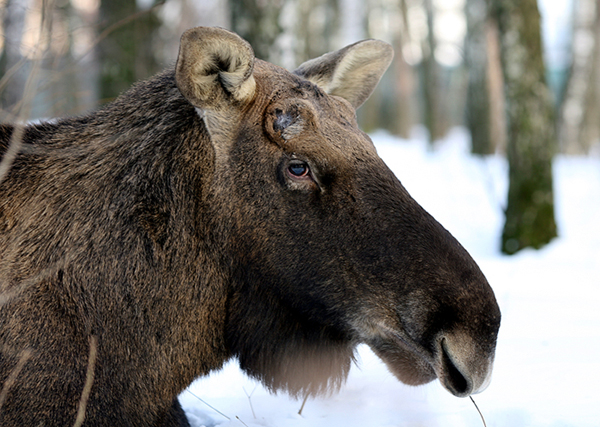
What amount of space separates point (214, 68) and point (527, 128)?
526 centimetres

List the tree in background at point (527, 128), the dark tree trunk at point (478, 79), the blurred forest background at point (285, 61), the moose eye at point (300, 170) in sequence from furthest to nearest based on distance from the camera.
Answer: the dark tree trunk at point (478, 79)
the tree in background at point (527, 128)
the blurred forest background at point (285, 61)
the moose eye at point (300, 170)

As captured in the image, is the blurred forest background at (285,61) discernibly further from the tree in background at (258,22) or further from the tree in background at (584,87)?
the tree in background at (584,87)

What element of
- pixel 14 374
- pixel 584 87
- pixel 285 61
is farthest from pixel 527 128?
pixel 584 87

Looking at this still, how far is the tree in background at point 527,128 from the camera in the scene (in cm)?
678

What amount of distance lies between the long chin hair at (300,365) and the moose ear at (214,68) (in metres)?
1.18

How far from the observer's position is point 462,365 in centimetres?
222

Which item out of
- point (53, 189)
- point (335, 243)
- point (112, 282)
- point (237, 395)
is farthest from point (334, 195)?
point (237, 395)

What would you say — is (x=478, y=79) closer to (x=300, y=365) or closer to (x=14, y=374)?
(x=300, y=365)

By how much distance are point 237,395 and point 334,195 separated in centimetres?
192

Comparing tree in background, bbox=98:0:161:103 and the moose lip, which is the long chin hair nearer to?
the moose lip

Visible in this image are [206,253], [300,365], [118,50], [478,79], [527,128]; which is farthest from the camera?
[478,79]

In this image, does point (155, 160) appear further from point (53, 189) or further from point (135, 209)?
point (53, 189)

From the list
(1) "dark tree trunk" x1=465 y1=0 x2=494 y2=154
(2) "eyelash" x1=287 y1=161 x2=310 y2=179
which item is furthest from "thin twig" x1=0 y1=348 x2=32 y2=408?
(1) "dark tree trunk" x1=465 y1=0 x2=494 y2=154

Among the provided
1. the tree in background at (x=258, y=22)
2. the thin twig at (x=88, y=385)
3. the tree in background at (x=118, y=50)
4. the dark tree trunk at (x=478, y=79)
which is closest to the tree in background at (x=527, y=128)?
the tree in background at (x=258, y=22)
